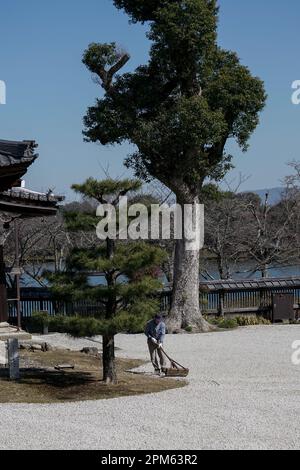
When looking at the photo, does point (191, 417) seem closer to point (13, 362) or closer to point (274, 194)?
point (13, 362)

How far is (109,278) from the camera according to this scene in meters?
11.6

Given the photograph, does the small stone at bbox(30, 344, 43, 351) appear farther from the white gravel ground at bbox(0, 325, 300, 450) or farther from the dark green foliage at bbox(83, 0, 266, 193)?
the dark green foliage at bbox(83, 0, 266, 193)

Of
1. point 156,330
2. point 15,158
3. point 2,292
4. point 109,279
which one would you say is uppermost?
point 15,158

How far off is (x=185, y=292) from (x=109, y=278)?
29.0 ft

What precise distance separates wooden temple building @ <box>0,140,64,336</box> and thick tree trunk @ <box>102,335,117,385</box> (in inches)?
107

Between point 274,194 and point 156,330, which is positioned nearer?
point 156,330

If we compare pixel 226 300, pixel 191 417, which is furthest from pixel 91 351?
pixel 226 300

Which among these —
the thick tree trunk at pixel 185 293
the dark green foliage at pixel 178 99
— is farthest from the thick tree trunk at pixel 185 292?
the dark green foliage at pixel 178 99

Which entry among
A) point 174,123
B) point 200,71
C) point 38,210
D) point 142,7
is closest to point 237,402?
point 38,210

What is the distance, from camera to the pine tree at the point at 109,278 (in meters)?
11.1

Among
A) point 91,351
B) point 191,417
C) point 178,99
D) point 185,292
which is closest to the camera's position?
point 191,417

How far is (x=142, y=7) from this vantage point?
63.0 ft

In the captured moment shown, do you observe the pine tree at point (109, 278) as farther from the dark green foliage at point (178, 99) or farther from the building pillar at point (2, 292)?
the dark green foliage at point (178, 99)
